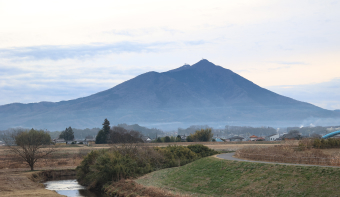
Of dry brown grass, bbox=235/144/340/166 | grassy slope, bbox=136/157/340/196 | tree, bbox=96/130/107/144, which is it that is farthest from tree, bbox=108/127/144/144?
dry brown grass, bbox=235/144/340/166

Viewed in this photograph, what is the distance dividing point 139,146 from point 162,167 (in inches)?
221

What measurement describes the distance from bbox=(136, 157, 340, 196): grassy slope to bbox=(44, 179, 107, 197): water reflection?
776cm

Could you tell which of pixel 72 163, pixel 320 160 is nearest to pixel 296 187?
pixel 320 160

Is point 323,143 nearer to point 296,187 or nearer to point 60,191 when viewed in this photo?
→ point 296,187

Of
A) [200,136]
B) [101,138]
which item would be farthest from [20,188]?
[200,136]

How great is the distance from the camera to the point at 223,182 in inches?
1430

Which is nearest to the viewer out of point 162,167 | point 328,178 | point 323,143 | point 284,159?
point 328,178

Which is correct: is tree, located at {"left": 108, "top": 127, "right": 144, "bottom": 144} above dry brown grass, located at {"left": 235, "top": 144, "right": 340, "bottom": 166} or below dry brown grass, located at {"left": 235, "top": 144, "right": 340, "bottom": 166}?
above

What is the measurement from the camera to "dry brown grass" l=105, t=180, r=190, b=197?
1446 inches

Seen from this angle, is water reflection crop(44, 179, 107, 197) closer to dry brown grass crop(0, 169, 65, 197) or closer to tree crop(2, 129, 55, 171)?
dry brown grass crop(0, 169, 65, 197)

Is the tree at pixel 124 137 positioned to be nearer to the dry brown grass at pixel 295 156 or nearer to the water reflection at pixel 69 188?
the water reflection at pixel 69 188

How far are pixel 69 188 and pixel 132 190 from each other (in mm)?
14570

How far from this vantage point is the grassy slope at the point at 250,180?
2831 centimetres

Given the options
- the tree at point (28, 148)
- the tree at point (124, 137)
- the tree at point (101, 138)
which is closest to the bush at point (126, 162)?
the tree at point (28, 148)
